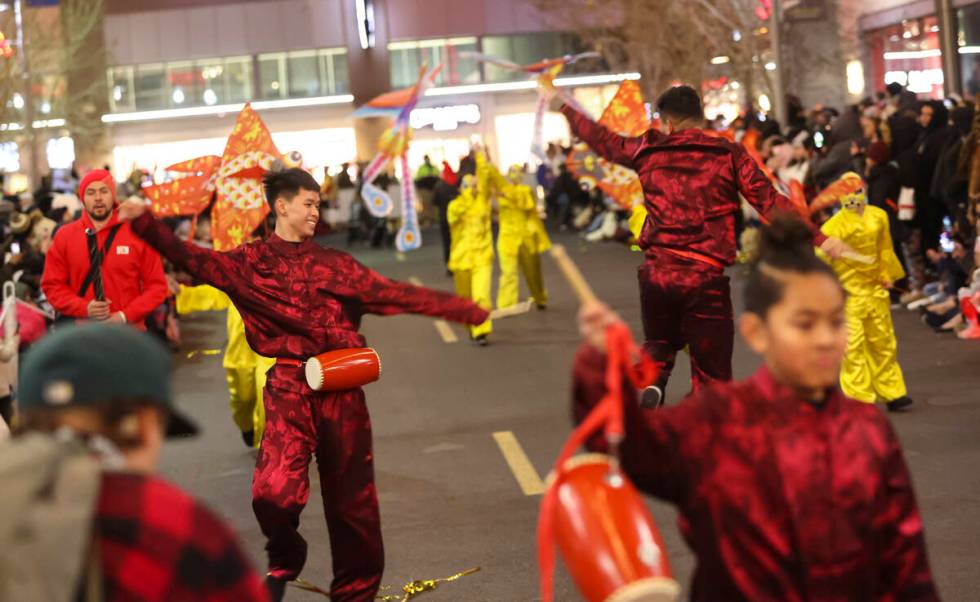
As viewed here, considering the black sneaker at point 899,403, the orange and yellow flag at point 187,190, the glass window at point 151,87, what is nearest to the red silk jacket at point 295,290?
the orange and yellow flag at point 187,190

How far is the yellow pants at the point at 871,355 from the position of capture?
1066 centimetres

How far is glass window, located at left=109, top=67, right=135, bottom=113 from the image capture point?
55312mm

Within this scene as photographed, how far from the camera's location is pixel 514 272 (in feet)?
60.5

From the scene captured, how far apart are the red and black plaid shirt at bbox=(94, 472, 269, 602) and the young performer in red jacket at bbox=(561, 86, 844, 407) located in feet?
18.1

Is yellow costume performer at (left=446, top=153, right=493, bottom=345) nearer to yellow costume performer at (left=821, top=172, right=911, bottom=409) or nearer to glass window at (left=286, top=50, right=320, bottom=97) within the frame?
yellow costume performer at (left=821, top=172, right=911, bottom=409)

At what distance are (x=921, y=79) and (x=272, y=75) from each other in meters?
31.8

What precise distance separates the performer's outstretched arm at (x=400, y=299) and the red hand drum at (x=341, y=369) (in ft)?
0.64

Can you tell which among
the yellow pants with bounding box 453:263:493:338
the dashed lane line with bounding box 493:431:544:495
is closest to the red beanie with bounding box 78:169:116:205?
the dashed lane line with bounding box 493:431:544:495

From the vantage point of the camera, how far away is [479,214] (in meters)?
17.7

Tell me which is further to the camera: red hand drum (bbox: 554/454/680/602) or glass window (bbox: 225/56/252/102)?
glass window (bbox: 225/56/252/102)

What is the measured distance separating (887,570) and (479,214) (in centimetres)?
1424

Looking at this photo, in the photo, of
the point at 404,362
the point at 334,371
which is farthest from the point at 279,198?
the point at 404,362

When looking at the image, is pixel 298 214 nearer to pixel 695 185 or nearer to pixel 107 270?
pixel 695 185

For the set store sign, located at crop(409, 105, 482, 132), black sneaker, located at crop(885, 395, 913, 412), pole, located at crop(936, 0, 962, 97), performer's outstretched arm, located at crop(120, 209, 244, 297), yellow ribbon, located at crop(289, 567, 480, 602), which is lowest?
yellow ribbon, located at crop(289, 567, 480, 602)
